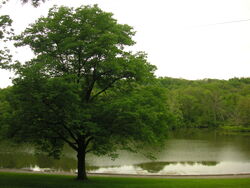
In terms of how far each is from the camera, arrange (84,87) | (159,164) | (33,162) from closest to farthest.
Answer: (84,87) < (33,162) < (159,164)

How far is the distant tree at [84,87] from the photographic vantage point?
44.1ft

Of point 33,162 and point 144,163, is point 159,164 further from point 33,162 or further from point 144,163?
point 33,162

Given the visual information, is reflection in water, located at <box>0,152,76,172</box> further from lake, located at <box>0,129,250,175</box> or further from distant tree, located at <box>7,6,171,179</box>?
distant tree, located at <box>7,6,171,179</box>

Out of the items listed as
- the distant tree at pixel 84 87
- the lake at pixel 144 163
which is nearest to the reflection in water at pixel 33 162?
the lake at pixel 144 163

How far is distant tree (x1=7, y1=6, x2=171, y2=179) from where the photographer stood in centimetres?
1345

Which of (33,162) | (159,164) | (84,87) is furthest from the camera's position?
(159,164)

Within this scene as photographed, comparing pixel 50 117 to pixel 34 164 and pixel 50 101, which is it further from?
pixel 34 164

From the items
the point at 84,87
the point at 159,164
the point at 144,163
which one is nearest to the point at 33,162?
the point at 144,163

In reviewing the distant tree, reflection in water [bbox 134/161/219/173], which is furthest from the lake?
the distant tree

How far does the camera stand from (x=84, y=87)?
1546 cm

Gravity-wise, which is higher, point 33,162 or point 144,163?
point 33,162

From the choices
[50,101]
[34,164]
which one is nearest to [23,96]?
[50,101]

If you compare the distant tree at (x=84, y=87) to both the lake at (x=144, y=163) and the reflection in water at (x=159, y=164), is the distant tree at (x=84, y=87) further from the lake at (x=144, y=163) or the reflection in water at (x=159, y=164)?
the reflection in water at (x=159, y=164)

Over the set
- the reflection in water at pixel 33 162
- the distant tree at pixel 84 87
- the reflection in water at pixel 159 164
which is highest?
the distant tree at pixel 84 87
